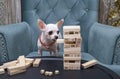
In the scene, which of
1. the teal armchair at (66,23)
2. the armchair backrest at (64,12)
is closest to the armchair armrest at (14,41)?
the teal armchair at (66,23)

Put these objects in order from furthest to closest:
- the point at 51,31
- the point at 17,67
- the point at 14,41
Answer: the point at 14,41, the point at 51,31, the point at 17,67

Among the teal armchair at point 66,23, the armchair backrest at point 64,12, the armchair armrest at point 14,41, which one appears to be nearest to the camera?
the armchair armrest at point 14,41

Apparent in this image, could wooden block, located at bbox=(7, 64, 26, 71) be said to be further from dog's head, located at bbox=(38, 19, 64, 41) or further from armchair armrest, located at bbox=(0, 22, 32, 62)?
armchair armrest, located at bbox=(0, 22, 32, 62)

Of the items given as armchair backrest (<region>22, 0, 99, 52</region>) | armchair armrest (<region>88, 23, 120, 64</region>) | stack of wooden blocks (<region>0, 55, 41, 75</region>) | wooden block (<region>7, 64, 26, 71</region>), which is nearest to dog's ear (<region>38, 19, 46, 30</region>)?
stack of wooden blocks (<region>0, 55, 41, 75</region>)

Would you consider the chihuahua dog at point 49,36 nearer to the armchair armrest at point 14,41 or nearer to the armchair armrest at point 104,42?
the armchair armrest at point 14,41

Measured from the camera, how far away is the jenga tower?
1293 millimetres

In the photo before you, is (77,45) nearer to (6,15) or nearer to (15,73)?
(15,73)

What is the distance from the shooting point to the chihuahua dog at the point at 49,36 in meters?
1.55

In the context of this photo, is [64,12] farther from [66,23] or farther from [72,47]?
[72,47]

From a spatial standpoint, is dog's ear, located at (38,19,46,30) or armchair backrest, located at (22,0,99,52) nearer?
dog's ear, located at (38,19,46,30)

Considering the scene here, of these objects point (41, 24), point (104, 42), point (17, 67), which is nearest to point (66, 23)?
point (104, 42)

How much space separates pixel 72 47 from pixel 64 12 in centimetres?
100

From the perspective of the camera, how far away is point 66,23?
225 cm

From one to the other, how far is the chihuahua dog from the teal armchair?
0.27 metres
